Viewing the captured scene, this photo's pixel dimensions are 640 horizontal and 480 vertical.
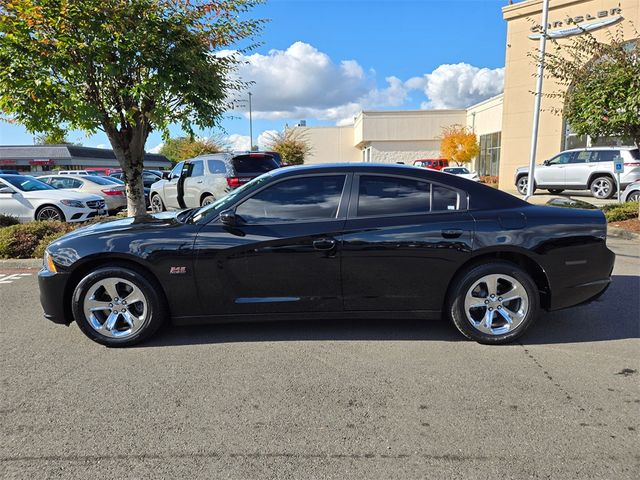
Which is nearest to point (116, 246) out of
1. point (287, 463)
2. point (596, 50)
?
point (287, 463)

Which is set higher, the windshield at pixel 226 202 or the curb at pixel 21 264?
the windshield at pixel 226 202

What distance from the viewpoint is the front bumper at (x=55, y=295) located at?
12.9 feet

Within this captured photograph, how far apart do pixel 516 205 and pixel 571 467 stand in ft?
7.55

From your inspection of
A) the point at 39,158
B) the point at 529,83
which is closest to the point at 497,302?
the point at 529,83

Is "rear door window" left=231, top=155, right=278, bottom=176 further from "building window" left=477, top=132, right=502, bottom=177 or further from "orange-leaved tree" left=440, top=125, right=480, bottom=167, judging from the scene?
"orange-leaved tree" left=440, top=125, right=480, bottom=167

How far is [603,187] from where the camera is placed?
1596cm

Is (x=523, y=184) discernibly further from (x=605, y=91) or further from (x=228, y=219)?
(x=228, y=219)

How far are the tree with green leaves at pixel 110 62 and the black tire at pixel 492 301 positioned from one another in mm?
5190

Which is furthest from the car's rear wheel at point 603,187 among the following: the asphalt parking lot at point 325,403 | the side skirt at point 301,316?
the side skirt at point 301,316

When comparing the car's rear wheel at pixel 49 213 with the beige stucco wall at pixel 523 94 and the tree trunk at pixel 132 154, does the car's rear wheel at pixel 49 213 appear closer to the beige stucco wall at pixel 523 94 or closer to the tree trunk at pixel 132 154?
the tree trunk at pixel 132 154

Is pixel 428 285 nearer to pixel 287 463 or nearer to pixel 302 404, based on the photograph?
A: pixel 302 404

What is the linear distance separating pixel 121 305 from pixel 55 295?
0.59m

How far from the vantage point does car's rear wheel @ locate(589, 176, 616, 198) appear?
51.8ft

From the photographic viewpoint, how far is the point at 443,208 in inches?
155
